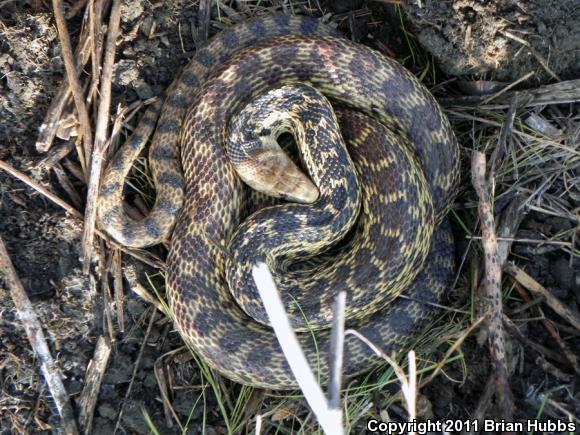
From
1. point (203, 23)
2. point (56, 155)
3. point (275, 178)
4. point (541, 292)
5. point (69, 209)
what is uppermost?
point (203, 23)

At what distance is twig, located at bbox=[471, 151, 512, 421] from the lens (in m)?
4.36

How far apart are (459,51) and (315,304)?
262 centimetres

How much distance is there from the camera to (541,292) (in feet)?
15.9

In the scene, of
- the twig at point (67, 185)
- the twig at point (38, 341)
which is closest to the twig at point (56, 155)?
the twig at point (67, 185)

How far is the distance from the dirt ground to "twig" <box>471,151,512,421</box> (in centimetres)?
29

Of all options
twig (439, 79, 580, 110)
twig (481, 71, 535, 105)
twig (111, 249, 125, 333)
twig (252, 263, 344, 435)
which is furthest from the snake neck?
twig (252, 263, 344, 435)

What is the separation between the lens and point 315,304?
15.9 ft

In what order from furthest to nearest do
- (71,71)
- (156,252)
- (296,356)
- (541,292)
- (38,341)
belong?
(156,252) < (71,71) < (541,292) < (38,341) < (296,356)

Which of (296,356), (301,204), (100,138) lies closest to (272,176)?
(301,204)

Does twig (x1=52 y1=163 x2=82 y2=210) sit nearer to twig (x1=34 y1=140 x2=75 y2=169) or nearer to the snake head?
twig (x1=34 y1=140 x2=75 y2=169)

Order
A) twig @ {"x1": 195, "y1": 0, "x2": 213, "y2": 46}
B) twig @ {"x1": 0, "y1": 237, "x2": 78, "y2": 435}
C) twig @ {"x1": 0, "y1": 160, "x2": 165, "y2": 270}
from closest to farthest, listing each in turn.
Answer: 1. twig @ {"x1": 0, "y1": 237, "x2": 78, "y2": 435}
2. twig @ {"x1": 0, "y1": 160, "x2": 165, "y2": 270}
3. twig @ {"x1": 195, "y1": 0, "x2": 213, "y2": 46}

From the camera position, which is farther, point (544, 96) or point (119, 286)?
point (544, 96)

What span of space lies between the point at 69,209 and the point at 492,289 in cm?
362

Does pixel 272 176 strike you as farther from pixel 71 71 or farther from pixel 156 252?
pixel 71 71
